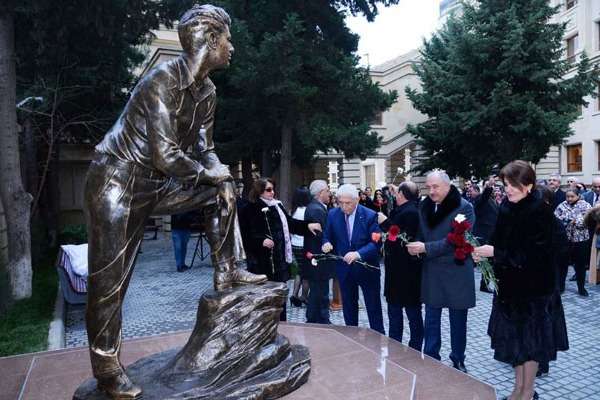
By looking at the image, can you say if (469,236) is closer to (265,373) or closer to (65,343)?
(265,373)

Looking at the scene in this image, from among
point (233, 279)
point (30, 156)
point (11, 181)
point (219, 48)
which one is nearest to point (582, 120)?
point (30, 156)

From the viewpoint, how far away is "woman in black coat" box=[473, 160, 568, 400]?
13.0 ft

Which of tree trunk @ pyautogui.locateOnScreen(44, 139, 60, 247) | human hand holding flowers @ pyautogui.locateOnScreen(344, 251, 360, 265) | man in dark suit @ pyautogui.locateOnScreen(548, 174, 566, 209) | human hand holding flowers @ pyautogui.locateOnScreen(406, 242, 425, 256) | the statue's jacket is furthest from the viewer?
tree trunk @ pyautogui.locateOnScreen(44, 139, 60, 247)

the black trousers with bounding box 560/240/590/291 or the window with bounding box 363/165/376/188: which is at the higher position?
the window with bounding box 363/165/376/188

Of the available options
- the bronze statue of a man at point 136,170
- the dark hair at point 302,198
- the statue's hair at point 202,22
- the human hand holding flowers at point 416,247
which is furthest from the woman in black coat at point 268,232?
the statue's hair at point 202,22

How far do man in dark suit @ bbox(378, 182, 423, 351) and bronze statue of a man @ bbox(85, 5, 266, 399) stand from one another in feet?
7.97

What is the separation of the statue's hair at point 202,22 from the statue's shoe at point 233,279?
65.5 inches

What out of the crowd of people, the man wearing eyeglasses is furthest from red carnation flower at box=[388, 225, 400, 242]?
the man wearing eyeglasses

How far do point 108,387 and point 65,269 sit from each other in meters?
5.18

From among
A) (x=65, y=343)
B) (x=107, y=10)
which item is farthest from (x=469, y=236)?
(x=107, y=10)

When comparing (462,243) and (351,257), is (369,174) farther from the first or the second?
(462,243)

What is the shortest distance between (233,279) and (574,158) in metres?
33.7

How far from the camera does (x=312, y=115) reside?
13.7 meters

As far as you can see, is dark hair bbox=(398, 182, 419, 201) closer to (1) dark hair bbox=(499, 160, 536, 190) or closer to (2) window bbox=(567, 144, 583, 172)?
(1) dark hair bbox=(499, 160, 536, 190)
